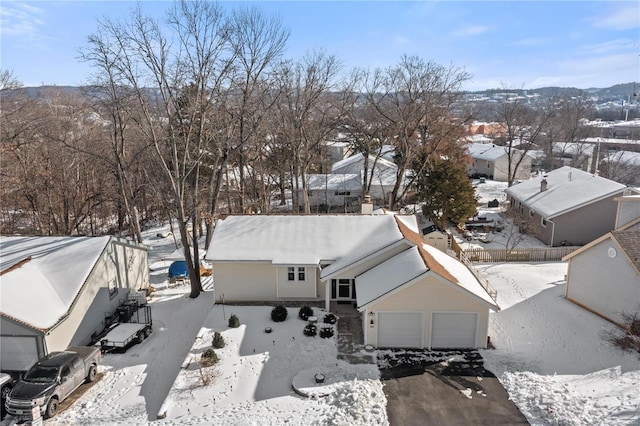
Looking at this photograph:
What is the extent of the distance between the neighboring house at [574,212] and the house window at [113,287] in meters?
27.1

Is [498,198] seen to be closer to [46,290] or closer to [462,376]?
[462,376]

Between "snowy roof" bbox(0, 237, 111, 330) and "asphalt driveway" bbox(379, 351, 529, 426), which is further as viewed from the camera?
"snowy roof" bbox(0, 237, 111, 330)

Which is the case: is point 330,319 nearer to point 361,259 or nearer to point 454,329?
point 361,259

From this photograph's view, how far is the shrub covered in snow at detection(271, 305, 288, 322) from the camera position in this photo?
746 inches

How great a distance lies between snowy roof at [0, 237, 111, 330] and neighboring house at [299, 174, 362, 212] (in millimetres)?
24214

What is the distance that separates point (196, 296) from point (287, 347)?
8.23 meters

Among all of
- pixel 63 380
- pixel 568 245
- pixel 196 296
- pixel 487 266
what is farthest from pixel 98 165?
pixel 568 245

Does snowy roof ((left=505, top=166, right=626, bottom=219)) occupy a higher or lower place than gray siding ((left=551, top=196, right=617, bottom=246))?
higher

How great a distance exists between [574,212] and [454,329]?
60.7 ft

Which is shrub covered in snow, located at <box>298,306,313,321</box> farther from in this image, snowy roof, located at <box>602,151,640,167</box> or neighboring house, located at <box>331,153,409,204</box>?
snowy roof, located at <box>602,151,640,167</box>

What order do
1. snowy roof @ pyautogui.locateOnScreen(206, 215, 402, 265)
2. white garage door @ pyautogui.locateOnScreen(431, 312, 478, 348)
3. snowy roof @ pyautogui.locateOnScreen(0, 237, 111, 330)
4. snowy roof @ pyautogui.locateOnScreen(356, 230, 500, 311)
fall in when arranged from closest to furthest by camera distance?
snowy roof @ pyautogui.locateOnScreen(356, 230, 500, 311) → snowy roof @ pyautogui.locateOnScreen(0, 237, 111, 330) → white garage door @ pyautogui.locateOnScreen(431, 312, 478, 348) → snowy roof @ pyautogui.locateOnScreen(206, 215, 402, 265)

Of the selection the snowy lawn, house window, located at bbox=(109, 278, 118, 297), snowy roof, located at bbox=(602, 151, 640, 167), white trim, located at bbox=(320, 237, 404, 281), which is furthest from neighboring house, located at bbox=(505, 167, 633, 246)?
house window, located at bbox=(109, 278, 118, 297)

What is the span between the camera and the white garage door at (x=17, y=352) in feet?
53.3

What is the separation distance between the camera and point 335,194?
43.1 meters
